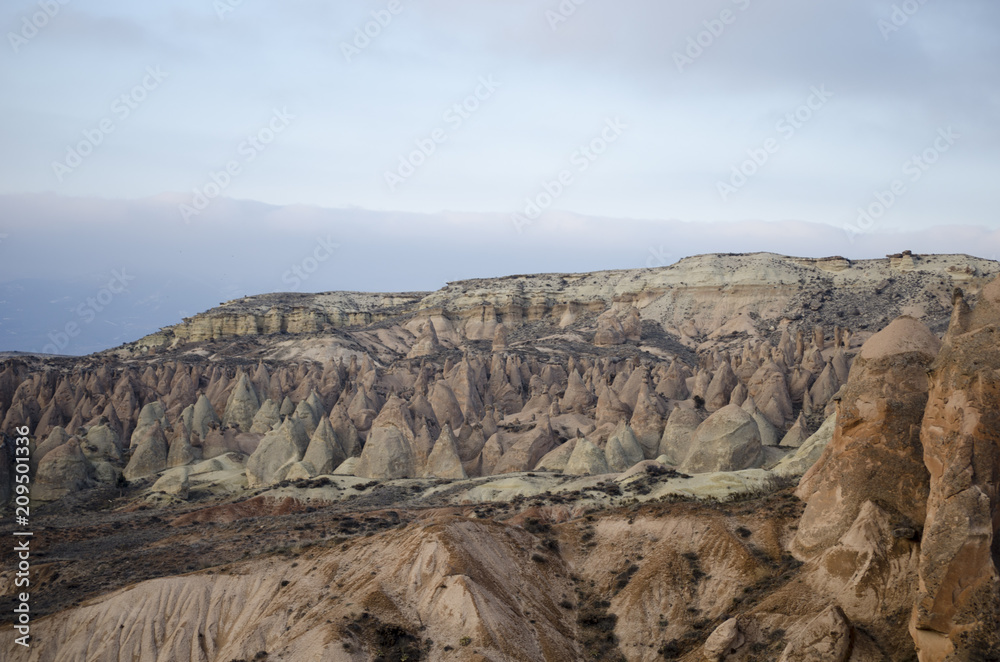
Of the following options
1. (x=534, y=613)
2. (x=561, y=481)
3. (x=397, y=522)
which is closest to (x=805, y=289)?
(x=561, y=481)

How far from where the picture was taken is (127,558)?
28250mm

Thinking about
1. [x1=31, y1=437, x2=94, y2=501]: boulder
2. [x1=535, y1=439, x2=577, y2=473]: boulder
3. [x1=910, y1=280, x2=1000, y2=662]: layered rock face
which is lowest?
[x1=31, y1=437, x2=94, y2=501]: boulder

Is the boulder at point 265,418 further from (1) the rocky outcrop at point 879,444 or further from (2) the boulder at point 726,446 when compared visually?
(1) the rocky outcrop at point 879,444

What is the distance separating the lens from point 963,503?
14.1 metres

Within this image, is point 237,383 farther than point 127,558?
Yes

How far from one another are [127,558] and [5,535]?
33.0 ft

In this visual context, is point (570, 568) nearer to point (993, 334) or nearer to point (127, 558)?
point (993, 334)

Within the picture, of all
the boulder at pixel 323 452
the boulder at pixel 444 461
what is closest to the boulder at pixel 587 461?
the boulder at pixel 444 461

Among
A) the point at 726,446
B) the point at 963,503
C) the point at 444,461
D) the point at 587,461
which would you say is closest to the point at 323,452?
the point at 444,461

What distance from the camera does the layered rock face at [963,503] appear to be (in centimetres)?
1329

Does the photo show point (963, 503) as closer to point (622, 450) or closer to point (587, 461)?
point (587, 461)

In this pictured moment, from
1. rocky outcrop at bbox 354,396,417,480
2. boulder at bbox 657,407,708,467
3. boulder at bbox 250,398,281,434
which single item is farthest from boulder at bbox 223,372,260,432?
boulder at bbox 657,407,708,467

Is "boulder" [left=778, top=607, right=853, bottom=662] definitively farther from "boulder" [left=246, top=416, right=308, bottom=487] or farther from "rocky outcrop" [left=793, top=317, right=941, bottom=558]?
"boulder" [left=246, top=416, right=308, bottom=487]

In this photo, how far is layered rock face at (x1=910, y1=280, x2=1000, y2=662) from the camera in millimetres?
13289
